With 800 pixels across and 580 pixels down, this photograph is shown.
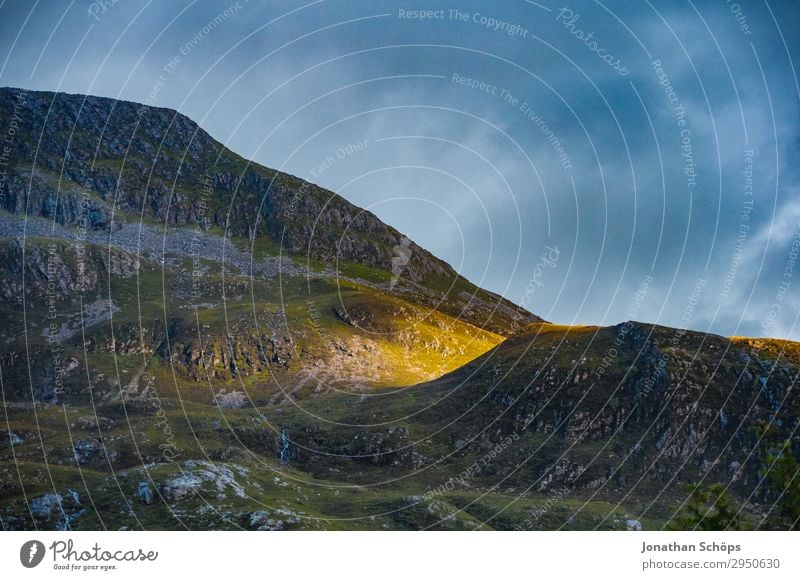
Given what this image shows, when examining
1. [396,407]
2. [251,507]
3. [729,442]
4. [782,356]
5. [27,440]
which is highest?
[782,356]

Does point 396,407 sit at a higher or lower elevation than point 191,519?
higher

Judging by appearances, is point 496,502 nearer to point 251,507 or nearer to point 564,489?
point 564,489

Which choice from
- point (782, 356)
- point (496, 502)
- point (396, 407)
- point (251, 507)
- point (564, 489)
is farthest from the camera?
point (396, 407)

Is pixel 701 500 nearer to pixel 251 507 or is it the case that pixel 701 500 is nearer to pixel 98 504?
pixel 251 507

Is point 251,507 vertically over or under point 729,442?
under

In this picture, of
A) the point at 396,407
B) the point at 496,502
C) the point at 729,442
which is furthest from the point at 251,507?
the point at 729,442
